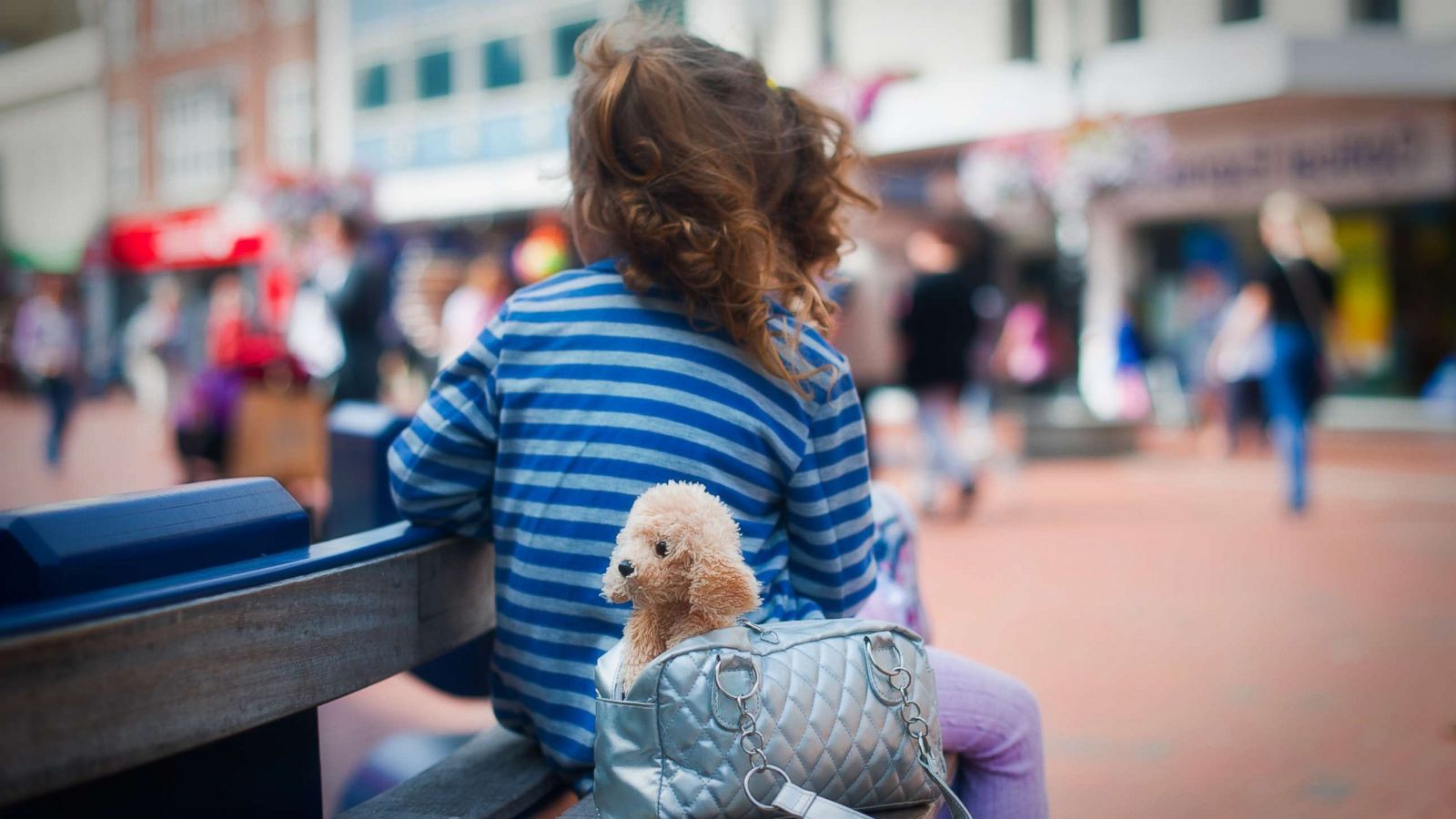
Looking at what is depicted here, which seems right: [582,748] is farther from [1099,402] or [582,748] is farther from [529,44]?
[529,44]

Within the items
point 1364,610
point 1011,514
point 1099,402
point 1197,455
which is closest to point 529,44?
point 1099,402

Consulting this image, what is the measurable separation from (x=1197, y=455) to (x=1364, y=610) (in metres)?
7.44

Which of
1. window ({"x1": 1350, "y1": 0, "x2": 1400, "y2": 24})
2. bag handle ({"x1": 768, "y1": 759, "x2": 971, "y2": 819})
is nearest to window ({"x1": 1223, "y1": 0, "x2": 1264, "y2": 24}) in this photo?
window ({"x1": 1350, "y1": 0, "x2": 1400, "y2": 24})

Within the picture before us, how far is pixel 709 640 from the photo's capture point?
4.51 ft

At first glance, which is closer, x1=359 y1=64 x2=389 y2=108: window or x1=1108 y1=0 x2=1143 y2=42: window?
x1=1108 y1=0 x2=1143 y2=42: window

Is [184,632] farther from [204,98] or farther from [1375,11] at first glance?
[204,98]

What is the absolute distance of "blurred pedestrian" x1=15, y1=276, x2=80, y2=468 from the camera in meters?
12.0

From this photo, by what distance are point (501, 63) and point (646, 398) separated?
21128 mm

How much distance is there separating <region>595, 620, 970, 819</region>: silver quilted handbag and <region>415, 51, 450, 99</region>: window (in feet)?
73.3

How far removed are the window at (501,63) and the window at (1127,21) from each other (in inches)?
427

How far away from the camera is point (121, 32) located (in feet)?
30.2

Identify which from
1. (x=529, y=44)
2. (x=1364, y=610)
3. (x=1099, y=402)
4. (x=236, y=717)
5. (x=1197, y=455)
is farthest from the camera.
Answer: (x=529, y=44)

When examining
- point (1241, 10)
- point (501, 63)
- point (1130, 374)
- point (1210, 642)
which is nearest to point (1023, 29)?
point (1241, 10)

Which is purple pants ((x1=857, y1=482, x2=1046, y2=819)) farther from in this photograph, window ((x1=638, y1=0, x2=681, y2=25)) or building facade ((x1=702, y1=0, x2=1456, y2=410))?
building facade ((x1=702, y1=0, x2=1456, y2=410))
